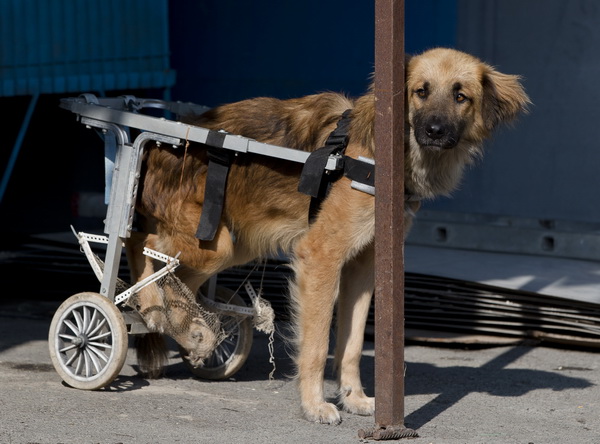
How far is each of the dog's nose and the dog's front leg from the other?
2.58ft

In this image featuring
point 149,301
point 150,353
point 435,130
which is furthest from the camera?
point 150,353

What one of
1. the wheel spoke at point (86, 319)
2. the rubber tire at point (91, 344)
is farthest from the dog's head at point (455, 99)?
the wheel spoke at point (86, 319)

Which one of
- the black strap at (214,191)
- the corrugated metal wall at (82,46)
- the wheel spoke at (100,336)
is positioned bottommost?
the wheel spoke at (100,336)

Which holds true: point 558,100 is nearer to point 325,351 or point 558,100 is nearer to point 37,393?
point 325,351

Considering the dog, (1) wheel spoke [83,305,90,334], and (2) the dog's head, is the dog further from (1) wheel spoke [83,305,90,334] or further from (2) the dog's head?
(1) wheel spoke [83,305,90,334]

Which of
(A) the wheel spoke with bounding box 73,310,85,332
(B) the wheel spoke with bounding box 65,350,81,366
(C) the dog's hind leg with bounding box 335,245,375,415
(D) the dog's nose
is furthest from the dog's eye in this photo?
(B) the wheel spoke with bounding box 65,350,81,366

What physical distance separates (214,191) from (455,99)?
139 cm

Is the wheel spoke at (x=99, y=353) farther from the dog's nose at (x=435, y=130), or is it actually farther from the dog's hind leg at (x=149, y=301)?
the dog's nose at (x=435, y=130)

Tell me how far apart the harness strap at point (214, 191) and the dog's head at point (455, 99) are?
105 cm

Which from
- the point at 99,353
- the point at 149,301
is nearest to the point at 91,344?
the point at 99,353

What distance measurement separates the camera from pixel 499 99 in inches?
211

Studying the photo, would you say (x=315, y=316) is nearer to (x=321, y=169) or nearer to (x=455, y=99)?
(x=321, y=169)

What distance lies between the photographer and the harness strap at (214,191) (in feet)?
18.2

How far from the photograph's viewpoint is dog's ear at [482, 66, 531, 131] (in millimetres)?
5316
